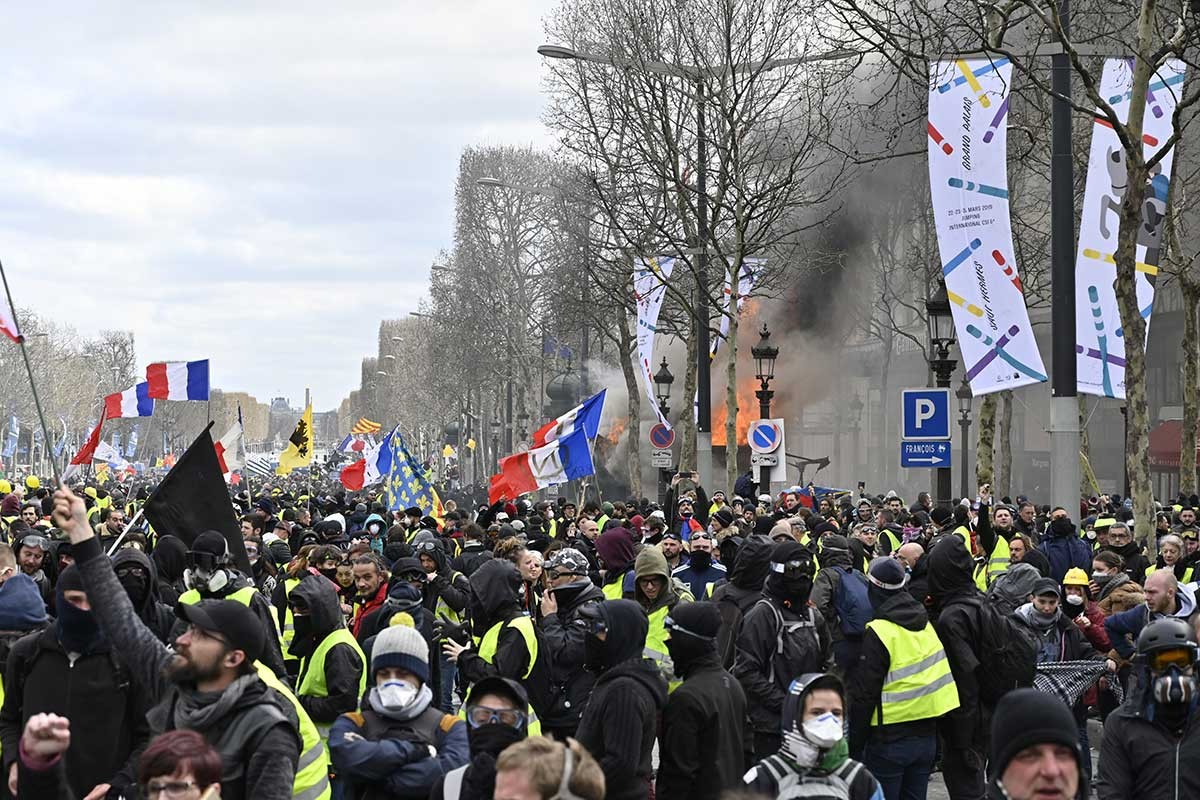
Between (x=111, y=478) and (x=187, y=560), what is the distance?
176 feet

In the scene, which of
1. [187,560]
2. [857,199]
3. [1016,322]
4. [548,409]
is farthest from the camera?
[548,409]

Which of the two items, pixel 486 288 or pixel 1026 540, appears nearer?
pixel 1026 540

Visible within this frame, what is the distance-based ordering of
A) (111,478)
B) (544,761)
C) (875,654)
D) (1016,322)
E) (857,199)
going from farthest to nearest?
(111,478)
(857,199)
(1016,322)
(875,654)
(544,761)

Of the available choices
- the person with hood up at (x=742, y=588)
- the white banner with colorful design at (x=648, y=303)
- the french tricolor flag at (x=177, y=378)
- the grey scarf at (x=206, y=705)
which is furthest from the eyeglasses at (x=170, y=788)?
the white banner with colorful design at (x=648, y=303)

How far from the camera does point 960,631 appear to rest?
313 inches

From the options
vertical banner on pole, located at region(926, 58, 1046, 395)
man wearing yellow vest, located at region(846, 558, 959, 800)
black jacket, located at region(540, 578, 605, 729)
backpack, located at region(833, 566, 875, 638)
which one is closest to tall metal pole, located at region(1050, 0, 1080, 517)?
vertical banner on pole, located at region(926, 58, 1046, 395)

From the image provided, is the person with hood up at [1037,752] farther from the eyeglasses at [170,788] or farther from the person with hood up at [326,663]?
the person with hood up at [326,663]

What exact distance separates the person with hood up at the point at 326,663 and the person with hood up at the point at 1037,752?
3.48m

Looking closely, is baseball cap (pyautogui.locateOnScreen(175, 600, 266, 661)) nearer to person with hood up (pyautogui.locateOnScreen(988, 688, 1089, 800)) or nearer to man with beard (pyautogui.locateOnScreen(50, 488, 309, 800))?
man with beard (pyautogui.locateOnScreen(50, 488, 309, 800))

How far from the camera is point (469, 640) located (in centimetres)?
857

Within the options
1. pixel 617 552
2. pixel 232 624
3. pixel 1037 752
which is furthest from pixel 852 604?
pixel 1037 752

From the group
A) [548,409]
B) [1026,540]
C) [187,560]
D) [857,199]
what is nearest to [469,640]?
[187,560]

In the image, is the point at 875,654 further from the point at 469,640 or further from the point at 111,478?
the point at 111,478

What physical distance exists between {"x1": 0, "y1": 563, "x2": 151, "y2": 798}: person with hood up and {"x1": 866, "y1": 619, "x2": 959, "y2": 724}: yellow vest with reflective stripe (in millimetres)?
3280
